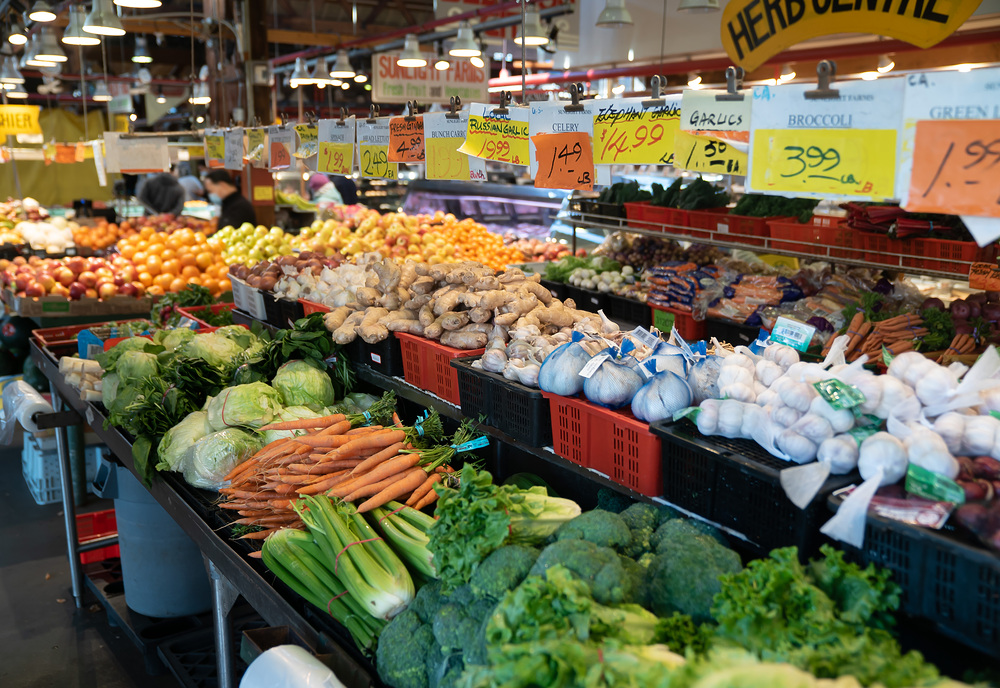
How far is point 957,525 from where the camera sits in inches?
61.3

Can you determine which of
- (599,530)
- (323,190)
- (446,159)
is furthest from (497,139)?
(323,190)

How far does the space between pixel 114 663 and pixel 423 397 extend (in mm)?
2243

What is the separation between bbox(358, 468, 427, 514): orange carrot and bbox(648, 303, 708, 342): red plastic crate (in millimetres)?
2136

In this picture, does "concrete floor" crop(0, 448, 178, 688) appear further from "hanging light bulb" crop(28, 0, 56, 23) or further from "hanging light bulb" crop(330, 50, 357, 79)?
"hanging light bulb" crop(330, 50, 357, 79)

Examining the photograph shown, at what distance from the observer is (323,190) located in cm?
1226

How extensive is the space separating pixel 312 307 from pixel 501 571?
266 centimetres

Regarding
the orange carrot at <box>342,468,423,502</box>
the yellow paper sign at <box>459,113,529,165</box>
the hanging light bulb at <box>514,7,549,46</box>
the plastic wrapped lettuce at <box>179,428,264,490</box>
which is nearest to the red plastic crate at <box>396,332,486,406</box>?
the orange carrot at <box>342,468,423,502</box>

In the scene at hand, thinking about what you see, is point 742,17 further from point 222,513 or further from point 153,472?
point 153,472

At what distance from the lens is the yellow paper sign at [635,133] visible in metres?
2.53

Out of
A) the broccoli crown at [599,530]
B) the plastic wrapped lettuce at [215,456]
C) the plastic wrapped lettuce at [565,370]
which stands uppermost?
the plastic wrapped lettuce at [565,370]

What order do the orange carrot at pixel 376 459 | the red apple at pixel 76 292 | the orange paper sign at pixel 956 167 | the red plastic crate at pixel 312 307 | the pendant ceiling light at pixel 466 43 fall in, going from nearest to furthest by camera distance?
the orange paper sign at pixel 956 167 → the orange carrot at pixel 376 459 → the red plastic crate at pixel 312 307 → the red apple at pixel 76 292 → the pendant ceiling light at pixel 466 43

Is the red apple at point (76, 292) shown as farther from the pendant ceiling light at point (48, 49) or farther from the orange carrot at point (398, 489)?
the orange carrot at point (398, 489)

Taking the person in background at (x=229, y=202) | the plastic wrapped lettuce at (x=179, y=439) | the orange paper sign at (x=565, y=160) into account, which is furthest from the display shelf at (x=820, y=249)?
the person in background at (x=229, y=202)

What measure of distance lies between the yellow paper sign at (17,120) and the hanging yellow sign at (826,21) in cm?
972
